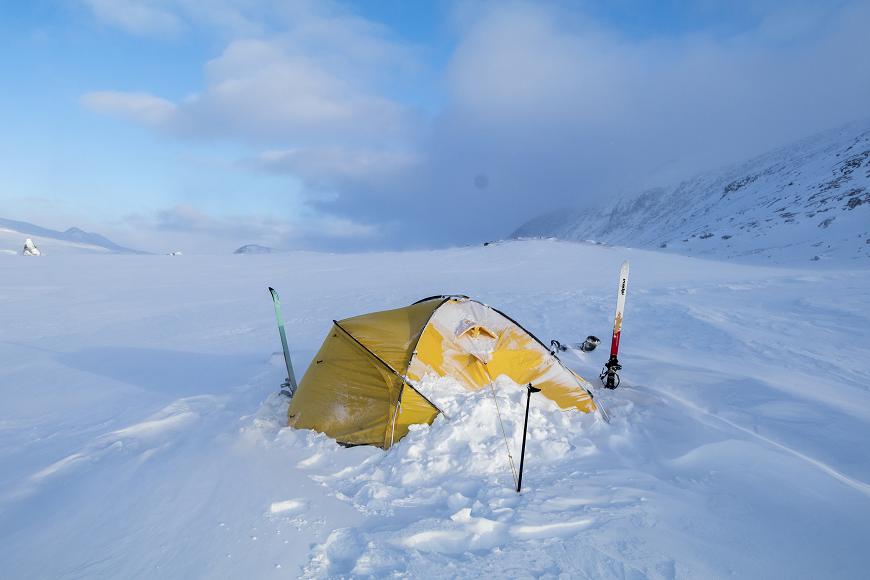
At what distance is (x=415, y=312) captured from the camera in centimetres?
700

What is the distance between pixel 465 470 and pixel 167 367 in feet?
26.7

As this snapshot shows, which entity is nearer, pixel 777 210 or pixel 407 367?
pixel 407 367

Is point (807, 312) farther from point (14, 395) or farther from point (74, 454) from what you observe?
point (14, 395)

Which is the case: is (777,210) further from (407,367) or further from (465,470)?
(465,470)

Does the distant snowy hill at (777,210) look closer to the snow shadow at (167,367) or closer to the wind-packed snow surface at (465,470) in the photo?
the wind-packed snow surface at (465,470)

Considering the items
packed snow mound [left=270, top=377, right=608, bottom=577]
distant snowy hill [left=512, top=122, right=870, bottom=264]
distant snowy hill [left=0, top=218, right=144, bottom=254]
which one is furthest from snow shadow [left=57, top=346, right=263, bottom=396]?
distant snowy hill [left=512, top=122, right=870, bottom=264]

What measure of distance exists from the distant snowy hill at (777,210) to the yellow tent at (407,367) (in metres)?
45.9

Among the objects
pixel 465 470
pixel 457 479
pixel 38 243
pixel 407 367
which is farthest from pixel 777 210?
pixel 38 243

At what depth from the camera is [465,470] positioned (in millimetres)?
5027

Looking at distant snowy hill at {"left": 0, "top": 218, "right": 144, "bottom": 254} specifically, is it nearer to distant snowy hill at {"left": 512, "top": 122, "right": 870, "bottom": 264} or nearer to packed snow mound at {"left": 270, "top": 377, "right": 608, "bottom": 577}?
packed snow mound at {"left": 270, "top": 377, "right": 608, "bottom": 577}

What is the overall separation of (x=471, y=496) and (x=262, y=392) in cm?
506

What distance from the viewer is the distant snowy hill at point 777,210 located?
5052cm

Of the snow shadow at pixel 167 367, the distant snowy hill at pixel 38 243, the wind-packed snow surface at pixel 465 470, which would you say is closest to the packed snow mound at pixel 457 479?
the wind-packed snow surface at pixel 465 470

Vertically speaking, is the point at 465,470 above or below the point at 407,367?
below
